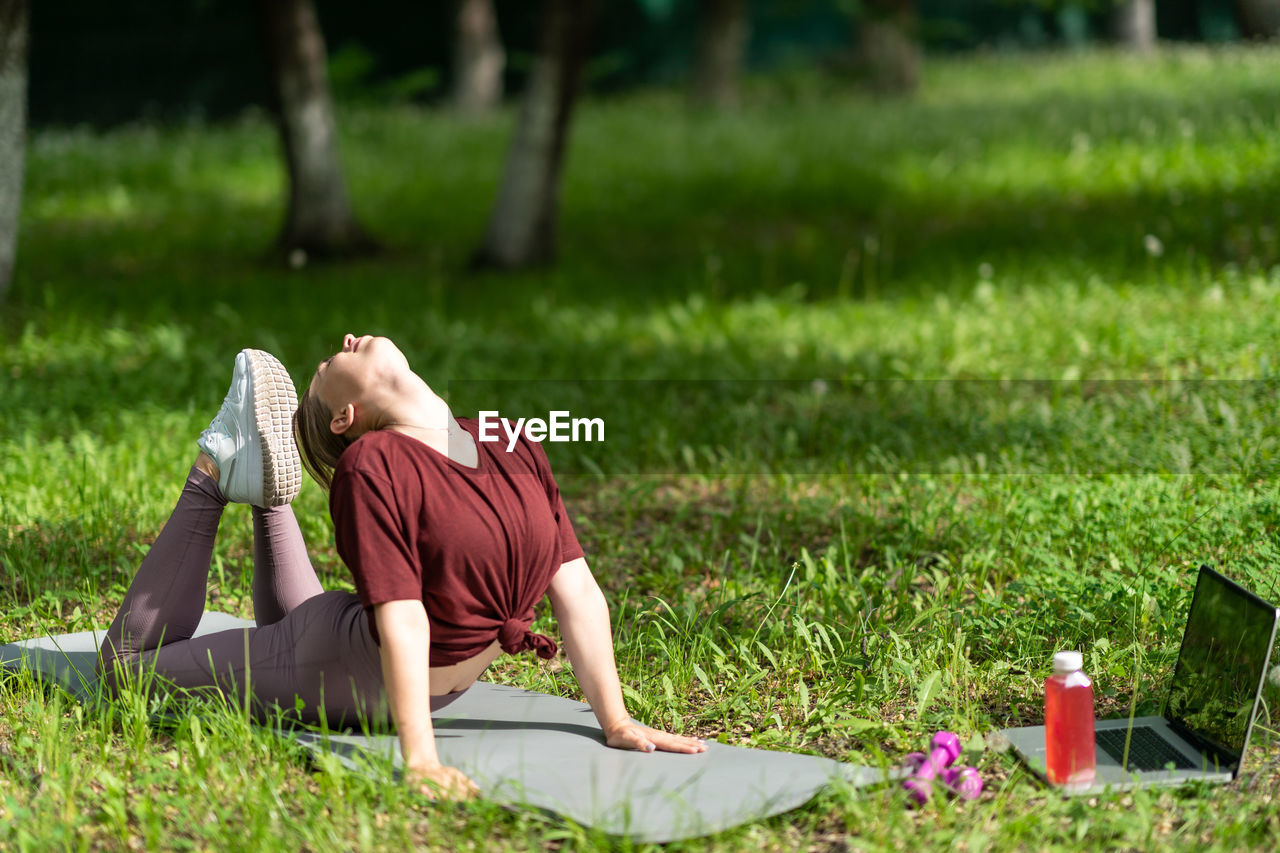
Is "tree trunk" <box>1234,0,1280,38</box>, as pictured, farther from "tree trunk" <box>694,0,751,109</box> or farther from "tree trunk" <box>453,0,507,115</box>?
"tree trunk" <box>453,0,507,115</box>

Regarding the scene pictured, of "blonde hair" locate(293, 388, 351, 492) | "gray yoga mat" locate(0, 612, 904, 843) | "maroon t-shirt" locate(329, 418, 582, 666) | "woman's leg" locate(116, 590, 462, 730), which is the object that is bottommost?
"gray yoga mat" locate(0, 612, 904, 843)

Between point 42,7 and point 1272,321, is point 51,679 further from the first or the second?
point 42,7

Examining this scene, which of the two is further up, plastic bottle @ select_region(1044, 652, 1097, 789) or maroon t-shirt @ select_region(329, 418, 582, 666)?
maroon t-shirt @ select_region(329, 418, 582, 666)

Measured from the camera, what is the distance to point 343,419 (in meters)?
3.09

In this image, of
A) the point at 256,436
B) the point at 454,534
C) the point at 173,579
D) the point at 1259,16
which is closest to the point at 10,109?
the point at 173,579

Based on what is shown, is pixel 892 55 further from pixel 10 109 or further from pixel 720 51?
pixel 10 109

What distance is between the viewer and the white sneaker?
10.9ft

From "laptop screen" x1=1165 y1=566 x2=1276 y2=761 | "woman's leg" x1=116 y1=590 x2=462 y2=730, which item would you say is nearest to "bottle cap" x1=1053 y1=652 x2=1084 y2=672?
"laptop screen" x1=1165 y1=566 x2=1276 y2=761

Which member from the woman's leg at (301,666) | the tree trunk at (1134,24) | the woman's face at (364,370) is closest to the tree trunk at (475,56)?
the tree trunk at (1134,24)

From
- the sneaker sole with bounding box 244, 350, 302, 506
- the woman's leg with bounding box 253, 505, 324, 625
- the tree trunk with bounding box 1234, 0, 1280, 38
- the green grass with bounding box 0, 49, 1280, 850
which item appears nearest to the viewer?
the green grass with bounding box 0, 49, 1280, 850

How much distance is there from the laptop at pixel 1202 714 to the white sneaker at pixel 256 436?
6.48ft

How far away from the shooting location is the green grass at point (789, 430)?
3.02 metres

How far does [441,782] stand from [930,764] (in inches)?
43.5

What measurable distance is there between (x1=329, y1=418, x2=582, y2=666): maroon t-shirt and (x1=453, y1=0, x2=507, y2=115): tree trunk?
66.9 ft
